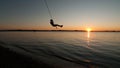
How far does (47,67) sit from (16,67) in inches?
123

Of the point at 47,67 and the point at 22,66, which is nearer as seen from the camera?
the point at 22,66

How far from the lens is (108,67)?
15.7 metres

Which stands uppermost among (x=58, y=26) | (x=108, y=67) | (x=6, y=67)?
(x=58, y=26)

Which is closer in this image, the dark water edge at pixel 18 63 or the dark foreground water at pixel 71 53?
the dark water edge at pixel 18 63

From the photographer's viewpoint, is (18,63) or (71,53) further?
(71,53)

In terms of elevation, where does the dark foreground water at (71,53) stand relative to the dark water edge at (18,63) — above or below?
below

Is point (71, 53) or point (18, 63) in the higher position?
point (18, 63)

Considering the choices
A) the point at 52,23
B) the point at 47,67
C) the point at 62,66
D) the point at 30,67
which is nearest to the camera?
the point at 30,67

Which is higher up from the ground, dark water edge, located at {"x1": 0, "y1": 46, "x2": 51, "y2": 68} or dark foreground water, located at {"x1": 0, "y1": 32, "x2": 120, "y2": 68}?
dark water edge, located at {"x1": 0, "y1": 46, "x2": 51, "y2": 68}

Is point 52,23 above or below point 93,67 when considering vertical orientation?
above

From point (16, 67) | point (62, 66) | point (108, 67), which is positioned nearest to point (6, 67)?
point (16, 67)

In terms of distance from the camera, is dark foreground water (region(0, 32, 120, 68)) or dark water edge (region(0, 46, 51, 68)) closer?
dark water edge (region(0, 46, 51, 68))

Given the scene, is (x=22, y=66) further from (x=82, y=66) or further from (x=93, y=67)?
(x=93, y=67)

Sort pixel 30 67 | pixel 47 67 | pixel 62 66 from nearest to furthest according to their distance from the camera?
pixel 30 67
pixel 47 67
pixel 62 66
